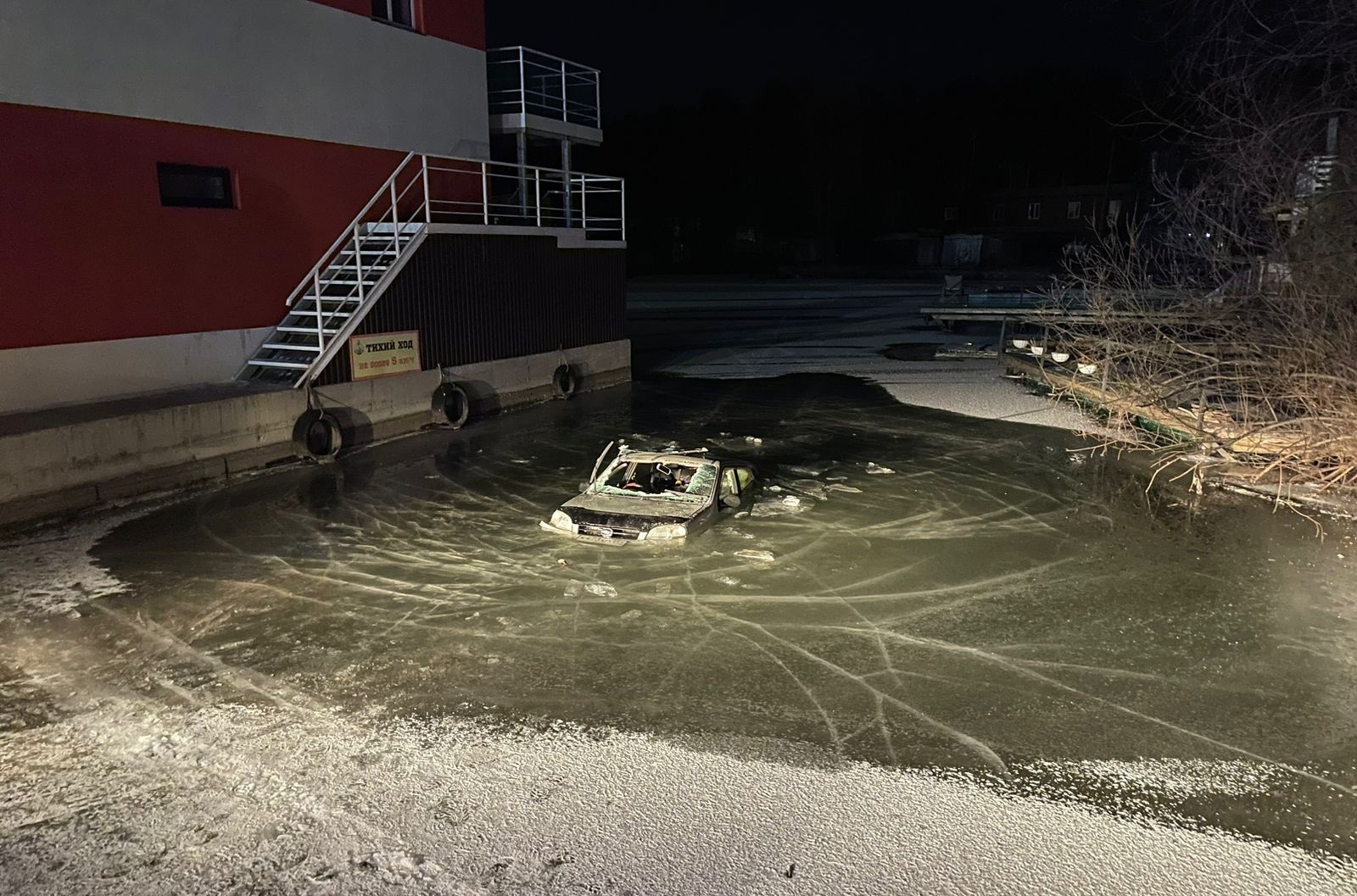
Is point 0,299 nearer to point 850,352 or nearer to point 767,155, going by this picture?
point 850,352

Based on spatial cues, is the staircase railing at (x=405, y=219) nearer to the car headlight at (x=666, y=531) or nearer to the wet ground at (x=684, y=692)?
the wet ground at (x=684, y=692)

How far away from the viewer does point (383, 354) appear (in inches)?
628

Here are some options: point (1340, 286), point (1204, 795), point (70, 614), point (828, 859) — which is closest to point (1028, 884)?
point (828, 859)

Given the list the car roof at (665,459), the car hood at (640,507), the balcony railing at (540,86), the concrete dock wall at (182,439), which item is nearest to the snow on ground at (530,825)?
the car hood at (640,507)

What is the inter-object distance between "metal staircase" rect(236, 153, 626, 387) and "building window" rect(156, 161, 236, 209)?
5.78ft

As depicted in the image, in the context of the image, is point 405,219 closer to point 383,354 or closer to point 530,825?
point 383,354

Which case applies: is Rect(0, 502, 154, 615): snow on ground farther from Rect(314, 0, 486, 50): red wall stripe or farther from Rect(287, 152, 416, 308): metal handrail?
Rect(314, 0, 486, 50): red wall stripe

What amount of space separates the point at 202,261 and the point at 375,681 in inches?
387

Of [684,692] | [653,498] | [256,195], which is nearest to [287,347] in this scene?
[256,195]

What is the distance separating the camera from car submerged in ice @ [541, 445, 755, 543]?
9961 mm

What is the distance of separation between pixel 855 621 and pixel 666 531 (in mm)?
2495

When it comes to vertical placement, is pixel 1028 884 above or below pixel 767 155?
below

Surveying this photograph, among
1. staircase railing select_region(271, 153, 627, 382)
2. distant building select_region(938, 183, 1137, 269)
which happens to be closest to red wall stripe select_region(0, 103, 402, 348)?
staircase railing select_region(271, 153, 627, 382)

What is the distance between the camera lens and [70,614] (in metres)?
8.31
